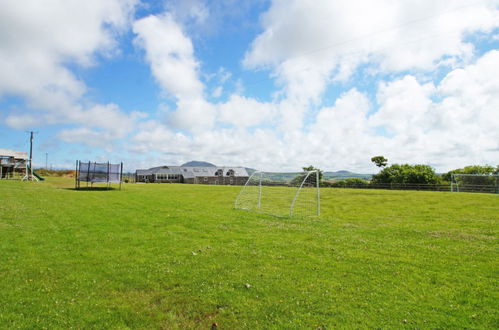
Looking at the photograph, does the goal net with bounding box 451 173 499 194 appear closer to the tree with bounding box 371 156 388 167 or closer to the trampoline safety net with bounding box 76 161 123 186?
the tree with bounding box 371 156 388 167

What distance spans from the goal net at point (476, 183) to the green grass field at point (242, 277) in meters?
36.2

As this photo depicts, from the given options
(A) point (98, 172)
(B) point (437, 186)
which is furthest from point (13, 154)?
(B) point (437, 186)

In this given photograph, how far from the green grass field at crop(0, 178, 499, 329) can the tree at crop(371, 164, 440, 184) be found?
49.0m

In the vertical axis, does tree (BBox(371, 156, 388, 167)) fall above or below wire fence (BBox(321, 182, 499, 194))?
above

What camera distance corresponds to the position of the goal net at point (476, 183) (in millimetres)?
38344

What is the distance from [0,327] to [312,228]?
10104 millimetres

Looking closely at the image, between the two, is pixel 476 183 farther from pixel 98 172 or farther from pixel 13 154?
pixel 13 154

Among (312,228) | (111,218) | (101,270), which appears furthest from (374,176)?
(101,270)

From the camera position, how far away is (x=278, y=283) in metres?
5.88

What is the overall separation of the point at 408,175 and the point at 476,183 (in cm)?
1521

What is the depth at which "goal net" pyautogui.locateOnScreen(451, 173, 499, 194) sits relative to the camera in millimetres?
38344

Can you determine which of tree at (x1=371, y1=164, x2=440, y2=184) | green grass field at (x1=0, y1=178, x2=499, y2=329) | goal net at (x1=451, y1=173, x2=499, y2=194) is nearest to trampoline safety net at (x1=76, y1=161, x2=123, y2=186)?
green grass field at (x1=0, y1=178, x2=499, y2=329)

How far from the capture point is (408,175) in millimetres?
55250

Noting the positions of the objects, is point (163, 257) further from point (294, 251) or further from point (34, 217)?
point (34, 217)
